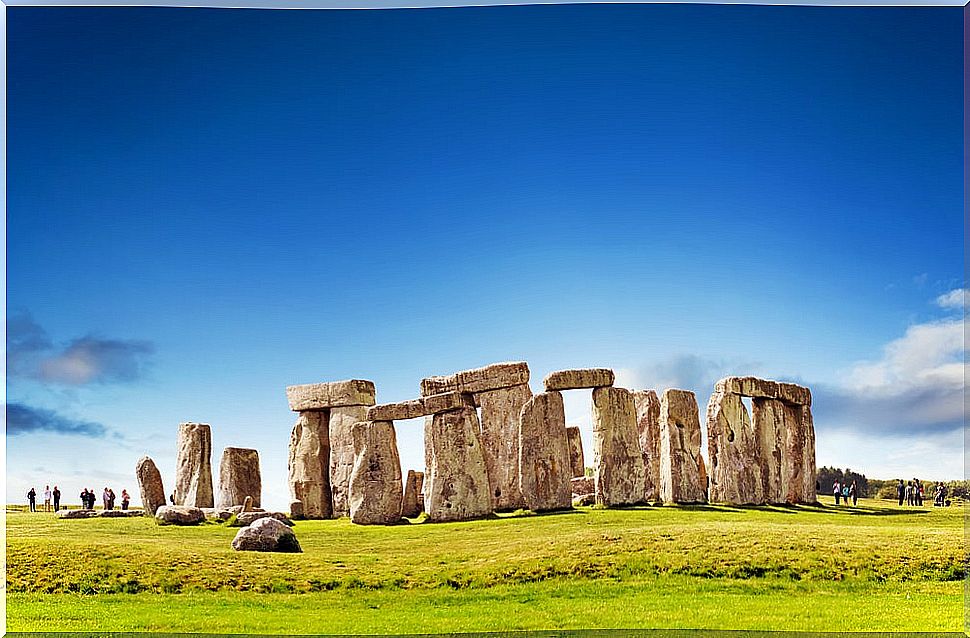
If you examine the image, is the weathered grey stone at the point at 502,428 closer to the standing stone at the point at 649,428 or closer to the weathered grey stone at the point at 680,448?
the standing stone at the point at 649,428

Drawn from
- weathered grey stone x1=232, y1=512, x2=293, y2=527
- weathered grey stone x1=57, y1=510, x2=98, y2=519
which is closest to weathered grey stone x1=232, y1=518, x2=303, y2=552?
weathered grey stone x1=232, y1=512, x2=293, y2=527

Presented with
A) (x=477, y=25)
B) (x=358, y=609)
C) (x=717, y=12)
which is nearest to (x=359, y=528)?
(x=358, y=609)

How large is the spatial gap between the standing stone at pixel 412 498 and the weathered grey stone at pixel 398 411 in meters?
2.02

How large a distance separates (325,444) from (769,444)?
8.00m

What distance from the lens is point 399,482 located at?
67.4 ft

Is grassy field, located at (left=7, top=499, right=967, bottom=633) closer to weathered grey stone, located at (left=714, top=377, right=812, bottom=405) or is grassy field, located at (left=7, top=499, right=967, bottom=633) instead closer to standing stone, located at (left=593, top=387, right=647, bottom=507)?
standing stone, located at (left=593, top=387, right=647, bottom=507)

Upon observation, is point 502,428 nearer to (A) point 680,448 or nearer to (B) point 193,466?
(A) point 680,448

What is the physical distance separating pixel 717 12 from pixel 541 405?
22.7 ft

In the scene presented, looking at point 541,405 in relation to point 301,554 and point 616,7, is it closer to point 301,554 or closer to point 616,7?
point 301,554

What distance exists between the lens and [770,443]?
22.2m

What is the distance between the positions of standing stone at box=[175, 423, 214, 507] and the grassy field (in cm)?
520

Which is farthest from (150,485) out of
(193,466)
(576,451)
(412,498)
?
(576,451)

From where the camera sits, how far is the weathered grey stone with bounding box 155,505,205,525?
21312 mm

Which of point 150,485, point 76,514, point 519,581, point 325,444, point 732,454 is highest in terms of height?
point 325,444
